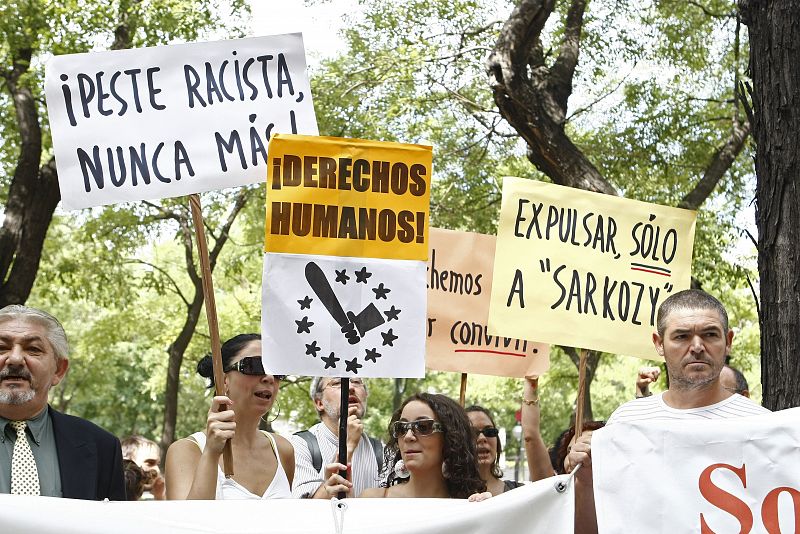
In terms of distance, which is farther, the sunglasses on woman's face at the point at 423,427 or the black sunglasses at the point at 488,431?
the black sunglasses at the point at 488,431

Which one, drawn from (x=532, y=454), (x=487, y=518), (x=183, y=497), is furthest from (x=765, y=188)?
(x=183, y=497)

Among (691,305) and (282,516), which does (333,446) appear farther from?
(691,305)

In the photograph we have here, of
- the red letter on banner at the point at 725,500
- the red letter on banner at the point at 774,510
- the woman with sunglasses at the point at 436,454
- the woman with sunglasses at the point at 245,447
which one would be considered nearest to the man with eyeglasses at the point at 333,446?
the woman with sunglasses at the point at 245,447

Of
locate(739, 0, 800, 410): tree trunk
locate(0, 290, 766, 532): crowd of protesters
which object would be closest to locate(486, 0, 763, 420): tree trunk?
locate(739, 0, 800, 410): tree trunk

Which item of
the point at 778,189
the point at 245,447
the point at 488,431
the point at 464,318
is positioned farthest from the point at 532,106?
the point at 245,447

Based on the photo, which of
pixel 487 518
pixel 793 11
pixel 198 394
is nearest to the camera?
pixel 487 518

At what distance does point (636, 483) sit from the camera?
353 centimetres

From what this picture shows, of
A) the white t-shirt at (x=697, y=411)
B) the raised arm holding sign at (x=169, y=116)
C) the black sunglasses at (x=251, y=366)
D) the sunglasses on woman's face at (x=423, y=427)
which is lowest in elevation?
the sunglasses on woman's face at (x=423, y=427)

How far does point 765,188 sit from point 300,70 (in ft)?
7.28

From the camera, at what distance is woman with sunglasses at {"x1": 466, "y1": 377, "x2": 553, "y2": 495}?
17.1 ft

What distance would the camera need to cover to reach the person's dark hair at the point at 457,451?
470cm

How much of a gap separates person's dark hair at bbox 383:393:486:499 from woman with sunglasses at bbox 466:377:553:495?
0.10 m

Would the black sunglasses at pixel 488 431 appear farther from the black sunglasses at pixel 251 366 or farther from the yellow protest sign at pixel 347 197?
the yellow protest sign at pixel 347 197

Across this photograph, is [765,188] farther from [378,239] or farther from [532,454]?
[378,239]
